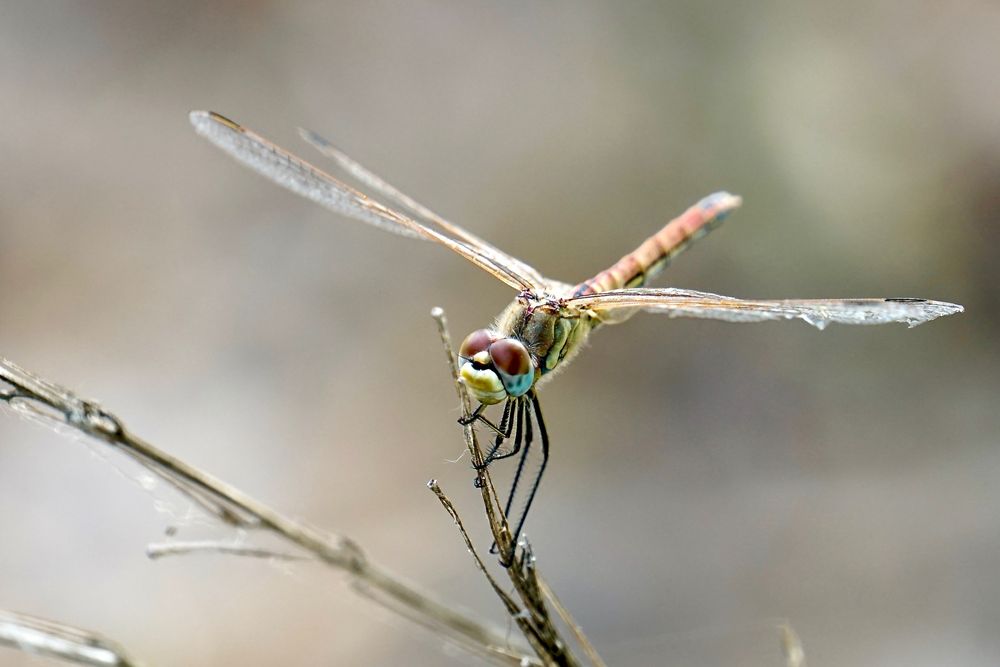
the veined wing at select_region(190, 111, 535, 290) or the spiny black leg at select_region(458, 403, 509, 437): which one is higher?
the veined wing at select_region(190, 111, 535, 290)

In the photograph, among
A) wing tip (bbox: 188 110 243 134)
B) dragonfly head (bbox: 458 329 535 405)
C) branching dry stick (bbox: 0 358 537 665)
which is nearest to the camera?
branching dry stick (bbox: 0 358 537 665)

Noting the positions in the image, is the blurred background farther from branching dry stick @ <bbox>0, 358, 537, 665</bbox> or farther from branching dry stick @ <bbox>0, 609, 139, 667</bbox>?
branching dry stick @ <bbox>0, 609, 139, 667</bbox>

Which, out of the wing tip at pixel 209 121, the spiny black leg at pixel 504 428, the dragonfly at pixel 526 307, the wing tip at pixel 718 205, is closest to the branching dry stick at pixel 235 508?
the dragonfly at pixel 526 307

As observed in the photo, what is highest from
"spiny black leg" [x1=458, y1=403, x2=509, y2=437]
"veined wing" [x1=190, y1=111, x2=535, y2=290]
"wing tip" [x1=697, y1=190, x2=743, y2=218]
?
"wing tip" [x1=697, y1=190, x2=743, y2=218]

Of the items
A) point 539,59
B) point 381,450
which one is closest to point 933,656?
point 381,450

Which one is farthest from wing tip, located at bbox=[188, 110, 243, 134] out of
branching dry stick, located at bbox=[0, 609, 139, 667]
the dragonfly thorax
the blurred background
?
the blurred background

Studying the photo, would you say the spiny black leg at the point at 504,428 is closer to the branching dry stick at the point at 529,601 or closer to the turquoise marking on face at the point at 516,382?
the turquoise marking on face at the point at 516,382
